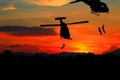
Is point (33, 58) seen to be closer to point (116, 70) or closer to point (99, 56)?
point (99, 56)

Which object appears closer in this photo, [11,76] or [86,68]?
[11,76]

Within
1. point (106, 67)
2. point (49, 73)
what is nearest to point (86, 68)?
point (106, 67)

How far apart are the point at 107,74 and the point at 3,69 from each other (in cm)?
2110

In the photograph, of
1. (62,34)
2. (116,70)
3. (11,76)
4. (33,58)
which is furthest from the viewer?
(33,58)

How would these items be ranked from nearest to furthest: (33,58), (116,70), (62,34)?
(62,34), (116,70), (33,58)

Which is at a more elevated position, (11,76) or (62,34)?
(62,34)

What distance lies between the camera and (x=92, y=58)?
335 ft

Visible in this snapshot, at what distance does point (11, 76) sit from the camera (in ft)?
225

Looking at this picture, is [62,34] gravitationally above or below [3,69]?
above

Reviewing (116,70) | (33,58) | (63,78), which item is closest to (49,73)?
(63,78)

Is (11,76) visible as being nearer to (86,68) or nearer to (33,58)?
(86,68)

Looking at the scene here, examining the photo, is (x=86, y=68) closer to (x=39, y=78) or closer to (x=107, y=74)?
(x=107, y=74)

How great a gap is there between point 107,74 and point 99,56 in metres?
23.5

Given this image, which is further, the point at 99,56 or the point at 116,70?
the point at 99,56
